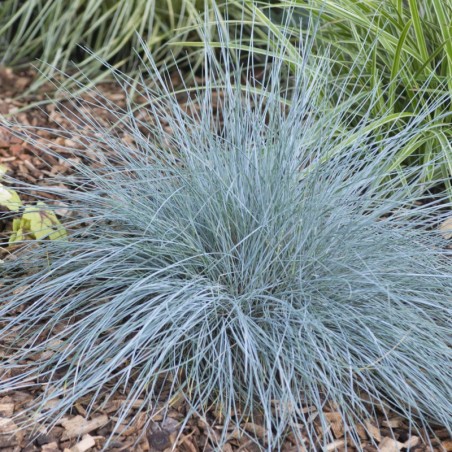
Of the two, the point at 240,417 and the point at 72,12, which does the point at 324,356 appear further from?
the point at 72,12

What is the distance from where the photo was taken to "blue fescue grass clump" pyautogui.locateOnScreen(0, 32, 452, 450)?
2311 millimetres

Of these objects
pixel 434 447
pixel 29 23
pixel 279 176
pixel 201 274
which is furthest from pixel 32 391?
pixel 29 23

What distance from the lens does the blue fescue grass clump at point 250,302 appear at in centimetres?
231

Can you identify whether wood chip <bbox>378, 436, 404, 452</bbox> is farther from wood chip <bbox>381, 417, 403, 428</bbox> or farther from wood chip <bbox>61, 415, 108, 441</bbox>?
wood chip <bbox>61, 415, 108, 441</bbox>

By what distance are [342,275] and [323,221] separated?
0.21 meters

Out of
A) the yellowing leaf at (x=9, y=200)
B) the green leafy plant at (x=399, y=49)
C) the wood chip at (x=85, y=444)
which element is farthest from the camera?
the green leafy plant at (x=399, y=49)

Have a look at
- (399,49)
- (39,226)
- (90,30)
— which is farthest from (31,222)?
(90,30)

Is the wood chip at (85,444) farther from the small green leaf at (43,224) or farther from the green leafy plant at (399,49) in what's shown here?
the green leafy plant at (399,49)

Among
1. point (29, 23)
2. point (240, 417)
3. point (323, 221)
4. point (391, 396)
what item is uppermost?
point (29, 23)

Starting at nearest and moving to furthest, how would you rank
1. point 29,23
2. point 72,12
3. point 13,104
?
point 13,104, point 72,12, point 29,23

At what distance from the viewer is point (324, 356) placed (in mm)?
2393

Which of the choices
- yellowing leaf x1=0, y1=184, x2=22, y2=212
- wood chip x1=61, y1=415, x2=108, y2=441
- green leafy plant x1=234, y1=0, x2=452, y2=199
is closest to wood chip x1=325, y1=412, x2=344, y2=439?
wood chip x1=61, y1=415, x2=108, y2=441

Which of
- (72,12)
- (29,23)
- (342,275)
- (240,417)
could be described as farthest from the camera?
(29,23)

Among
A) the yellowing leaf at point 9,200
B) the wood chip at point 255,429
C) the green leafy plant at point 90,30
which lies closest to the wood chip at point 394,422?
the wood chip at point 255,429
